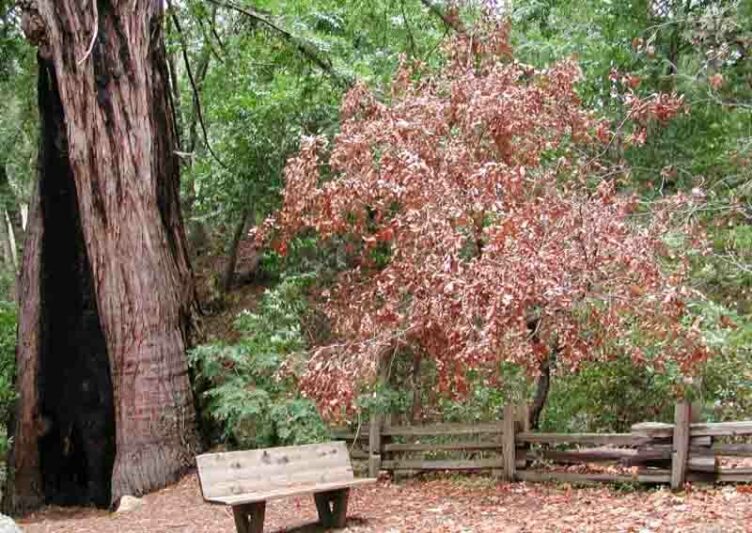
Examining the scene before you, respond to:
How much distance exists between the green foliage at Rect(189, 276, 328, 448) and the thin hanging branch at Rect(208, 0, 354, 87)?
131 inches

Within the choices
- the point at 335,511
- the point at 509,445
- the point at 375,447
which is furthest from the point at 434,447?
the point at 335,511

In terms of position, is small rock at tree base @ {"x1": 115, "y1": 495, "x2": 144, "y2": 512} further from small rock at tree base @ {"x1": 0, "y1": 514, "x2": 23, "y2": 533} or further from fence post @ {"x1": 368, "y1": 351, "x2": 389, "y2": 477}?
small rock at tree base @ {"x1": 0, "y1": 514, "x2": 23, "y2": 533}

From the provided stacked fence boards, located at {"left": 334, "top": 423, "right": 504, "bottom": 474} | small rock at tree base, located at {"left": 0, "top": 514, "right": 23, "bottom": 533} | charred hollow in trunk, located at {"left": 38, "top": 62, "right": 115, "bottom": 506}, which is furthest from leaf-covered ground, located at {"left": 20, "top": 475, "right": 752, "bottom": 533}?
small rock at tree base, located at {"left": 0, "top": 514, "right": 23, "bottom": 533}

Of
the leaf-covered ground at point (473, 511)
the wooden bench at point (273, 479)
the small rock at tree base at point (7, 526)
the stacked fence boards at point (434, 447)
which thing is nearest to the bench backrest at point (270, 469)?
the wooden bench at point (273, 479)

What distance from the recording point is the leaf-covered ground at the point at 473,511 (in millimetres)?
6957

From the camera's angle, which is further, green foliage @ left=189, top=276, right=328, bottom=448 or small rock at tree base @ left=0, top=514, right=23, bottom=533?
green foliage @ left=189, top=276, right=328, bottom=448

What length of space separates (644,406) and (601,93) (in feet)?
15.7

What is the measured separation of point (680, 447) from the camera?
812 cm

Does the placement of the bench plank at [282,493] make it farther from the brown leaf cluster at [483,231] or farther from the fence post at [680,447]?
the fence post at [680,447]

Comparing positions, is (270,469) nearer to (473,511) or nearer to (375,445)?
(473,511)

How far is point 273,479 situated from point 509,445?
10.7 ft

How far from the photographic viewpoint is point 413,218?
816 centimetres

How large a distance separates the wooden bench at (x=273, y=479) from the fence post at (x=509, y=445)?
2.33m

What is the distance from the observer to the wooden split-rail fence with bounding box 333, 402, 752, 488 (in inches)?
318
